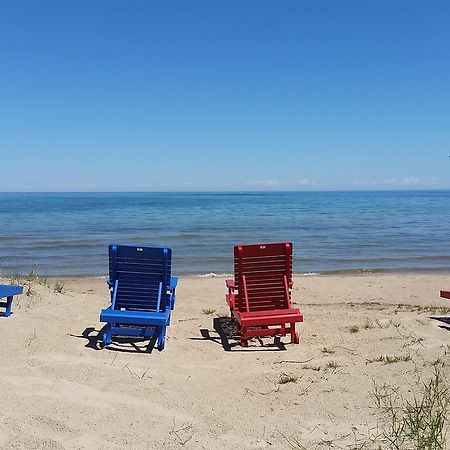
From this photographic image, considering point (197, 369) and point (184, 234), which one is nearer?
point (197, 369)

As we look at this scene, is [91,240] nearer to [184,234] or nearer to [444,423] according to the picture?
[184,234]

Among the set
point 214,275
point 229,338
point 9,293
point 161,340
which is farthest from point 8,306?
point 214,275

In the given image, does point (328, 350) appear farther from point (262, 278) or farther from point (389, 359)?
point (262, 278)

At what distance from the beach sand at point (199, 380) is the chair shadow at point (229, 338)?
0.05m

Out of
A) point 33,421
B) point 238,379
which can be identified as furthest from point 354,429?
point 33,421

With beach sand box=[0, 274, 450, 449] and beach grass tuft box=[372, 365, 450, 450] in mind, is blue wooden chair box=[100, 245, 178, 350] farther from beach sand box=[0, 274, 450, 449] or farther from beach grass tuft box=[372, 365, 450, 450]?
beach grass tuft box=[372, 365, 450, 450]

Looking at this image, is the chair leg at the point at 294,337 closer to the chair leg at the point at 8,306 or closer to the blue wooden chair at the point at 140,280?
the blue wooden chair at the point at 140,280

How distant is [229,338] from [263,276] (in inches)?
39.7

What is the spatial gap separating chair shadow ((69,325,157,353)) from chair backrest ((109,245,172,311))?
471 millimetres

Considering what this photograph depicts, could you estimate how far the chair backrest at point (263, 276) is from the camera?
736 cm

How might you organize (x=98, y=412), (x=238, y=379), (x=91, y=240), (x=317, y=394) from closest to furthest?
1. (x=98, y=412)
2. (x=317, y=394)
3. (x=238, y=379)
4. (x=91, y=240)

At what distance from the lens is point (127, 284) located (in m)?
7.39

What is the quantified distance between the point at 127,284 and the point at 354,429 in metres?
4.18

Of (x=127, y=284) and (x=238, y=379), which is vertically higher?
(x=127, y=284)
